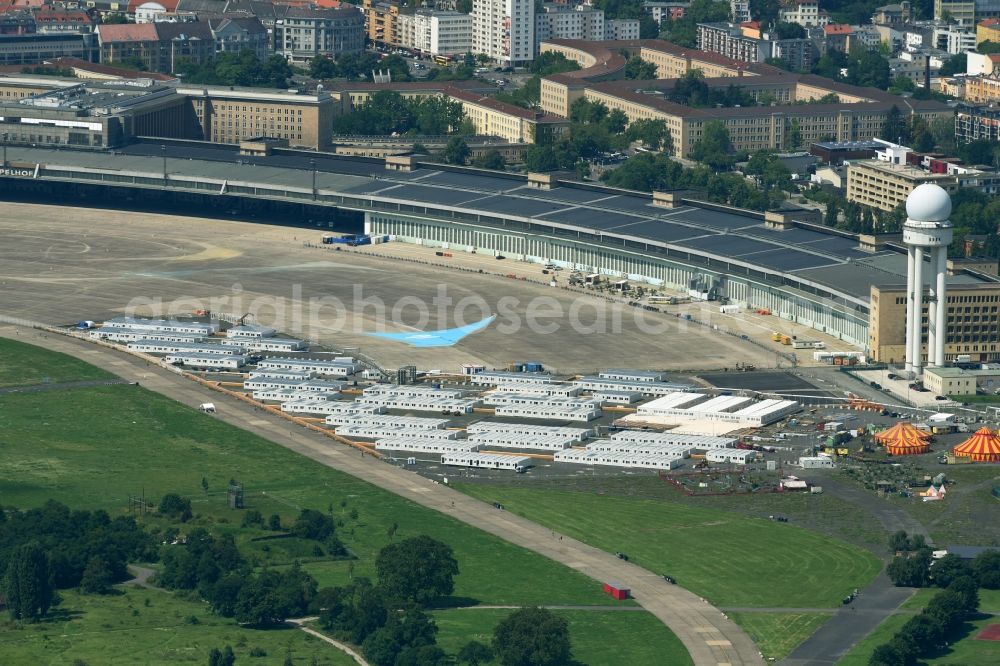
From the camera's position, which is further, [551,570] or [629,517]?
[629,517]

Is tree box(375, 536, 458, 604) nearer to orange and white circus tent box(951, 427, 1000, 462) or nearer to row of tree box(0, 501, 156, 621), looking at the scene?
row of tree box(0, 501, 156, 621)

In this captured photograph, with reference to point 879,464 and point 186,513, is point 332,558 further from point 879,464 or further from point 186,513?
point 879,464

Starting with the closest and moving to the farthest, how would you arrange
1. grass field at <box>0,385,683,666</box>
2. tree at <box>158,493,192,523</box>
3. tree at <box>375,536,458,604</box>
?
grass field at <box>0,385,683,666</box> → tree at <box>375,536,458,604</box> → tree at <box>158,493,192,523</box>

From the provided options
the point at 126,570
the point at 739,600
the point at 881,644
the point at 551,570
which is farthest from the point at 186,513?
the point at 881,644

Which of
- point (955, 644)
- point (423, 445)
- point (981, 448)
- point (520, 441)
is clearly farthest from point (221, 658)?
point (981, 448)

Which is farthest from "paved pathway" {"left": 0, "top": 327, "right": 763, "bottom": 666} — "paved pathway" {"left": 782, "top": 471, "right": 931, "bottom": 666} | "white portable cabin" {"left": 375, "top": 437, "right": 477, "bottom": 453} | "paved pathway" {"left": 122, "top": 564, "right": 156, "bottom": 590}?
"paved pathway" {"left": 122, "top": 564, "right": 156, "bottom": 590}

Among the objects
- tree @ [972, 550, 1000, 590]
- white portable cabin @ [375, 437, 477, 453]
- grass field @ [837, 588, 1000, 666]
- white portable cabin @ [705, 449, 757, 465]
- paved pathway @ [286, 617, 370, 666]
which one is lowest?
paved pathway @ [286, 617, 370, 666]

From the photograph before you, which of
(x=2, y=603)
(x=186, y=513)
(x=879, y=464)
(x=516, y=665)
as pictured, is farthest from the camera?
(x=879, y=464)

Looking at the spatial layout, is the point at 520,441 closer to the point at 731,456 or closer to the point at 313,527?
the point at 731,456
